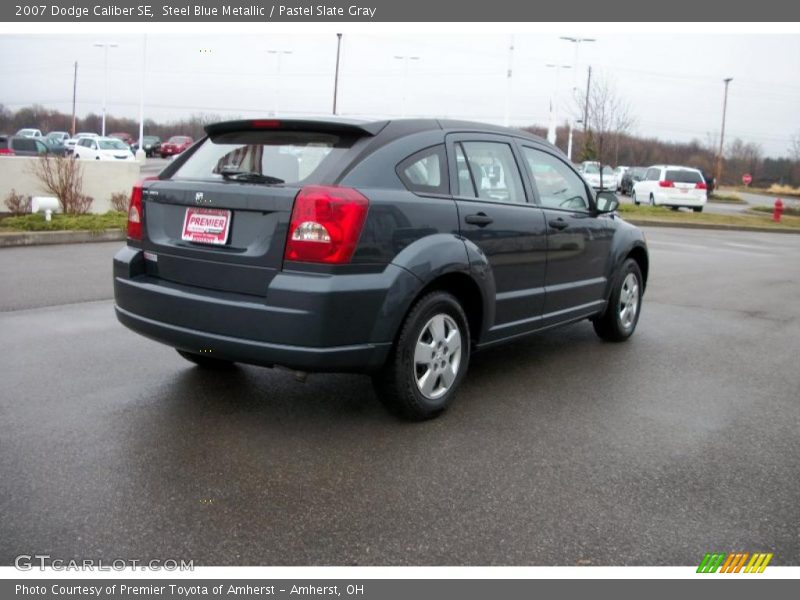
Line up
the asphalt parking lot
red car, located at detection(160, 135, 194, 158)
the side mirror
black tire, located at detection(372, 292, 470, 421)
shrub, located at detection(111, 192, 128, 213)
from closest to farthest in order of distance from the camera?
1. the asphalt parking lot
2. black tire, located at detection(372, 292, 470, 421)
3. the side mirror
4. shrub, located at detection(111, 192, 128, 213)
5. red car, located at detection(160, 135, 194, 158)

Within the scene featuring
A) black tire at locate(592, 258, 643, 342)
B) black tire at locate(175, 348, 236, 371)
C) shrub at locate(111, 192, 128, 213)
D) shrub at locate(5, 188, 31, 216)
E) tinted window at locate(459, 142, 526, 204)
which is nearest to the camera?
tinted window at locate(459, 142, 526, 204)

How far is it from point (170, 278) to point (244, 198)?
71cm

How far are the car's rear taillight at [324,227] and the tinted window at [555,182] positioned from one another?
207 centimetres

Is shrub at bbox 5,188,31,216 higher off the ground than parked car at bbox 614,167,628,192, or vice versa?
parked car at bbox 614,167,628,192

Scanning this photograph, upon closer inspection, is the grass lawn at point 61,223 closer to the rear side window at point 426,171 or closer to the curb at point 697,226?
the rear side window at point 426,171

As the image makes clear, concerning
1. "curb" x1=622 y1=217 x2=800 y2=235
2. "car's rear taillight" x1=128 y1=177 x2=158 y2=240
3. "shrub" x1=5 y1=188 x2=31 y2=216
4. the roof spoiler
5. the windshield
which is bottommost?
"shrub" x1=5 y1=188 x2=31 y2=216

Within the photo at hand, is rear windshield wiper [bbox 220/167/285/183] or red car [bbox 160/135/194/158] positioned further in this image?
red car [bbox 160/135/194/158]

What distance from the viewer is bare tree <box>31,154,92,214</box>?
50.7 ft

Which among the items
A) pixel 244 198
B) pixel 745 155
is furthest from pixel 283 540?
pixel 745 155

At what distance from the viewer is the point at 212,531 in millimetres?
3256

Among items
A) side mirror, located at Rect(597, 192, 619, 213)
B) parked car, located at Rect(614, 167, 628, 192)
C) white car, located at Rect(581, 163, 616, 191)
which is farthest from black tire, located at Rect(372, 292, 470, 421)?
parked car, located at Rect(614, 167, 628, 192)

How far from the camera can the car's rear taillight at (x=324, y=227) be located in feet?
13.5

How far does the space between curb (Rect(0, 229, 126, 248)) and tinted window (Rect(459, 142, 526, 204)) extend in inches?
363

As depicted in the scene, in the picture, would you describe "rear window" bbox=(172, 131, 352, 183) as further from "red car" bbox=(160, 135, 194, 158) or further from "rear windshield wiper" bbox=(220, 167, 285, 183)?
"red car" bbox=(160, 135, 194, 158)
